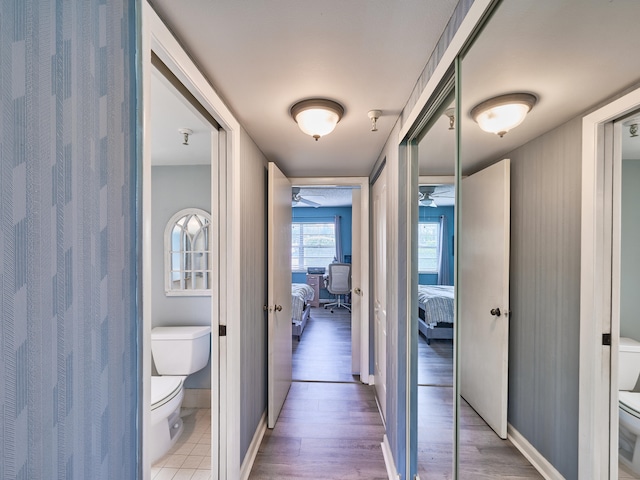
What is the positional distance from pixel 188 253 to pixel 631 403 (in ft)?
9.47

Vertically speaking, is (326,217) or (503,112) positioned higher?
(326,217)

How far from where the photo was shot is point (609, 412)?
43 centimetres

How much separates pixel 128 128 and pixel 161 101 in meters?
1.10

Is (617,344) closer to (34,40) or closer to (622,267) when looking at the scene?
(622,267)

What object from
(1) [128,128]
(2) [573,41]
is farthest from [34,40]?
(2) [573,41]

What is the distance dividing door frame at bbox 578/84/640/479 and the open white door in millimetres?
256

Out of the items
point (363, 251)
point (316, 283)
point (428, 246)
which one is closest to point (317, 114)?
point (428, 246)

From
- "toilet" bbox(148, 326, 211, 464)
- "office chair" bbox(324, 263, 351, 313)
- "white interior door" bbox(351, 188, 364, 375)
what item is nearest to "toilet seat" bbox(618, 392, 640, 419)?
"toilet" bbox(148, 326, 211, 464)

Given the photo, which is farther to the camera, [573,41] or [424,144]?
[424,144]

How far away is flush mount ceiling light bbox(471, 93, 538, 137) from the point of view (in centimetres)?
63

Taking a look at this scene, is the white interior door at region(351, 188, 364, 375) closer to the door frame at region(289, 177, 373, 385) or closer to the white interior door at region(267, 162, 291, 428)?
the door frame at region(289, 177, 373, 385)

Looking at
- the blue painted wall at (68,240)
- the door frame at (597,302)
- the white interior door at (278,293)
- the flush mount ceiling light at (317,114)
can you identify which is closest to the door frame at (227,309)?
the flush mount ceiling light at (317,114)

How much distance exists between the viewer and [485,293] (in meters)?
0.85

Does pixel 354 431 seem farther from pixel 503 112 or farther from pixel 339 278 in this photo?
pixel 339 278
